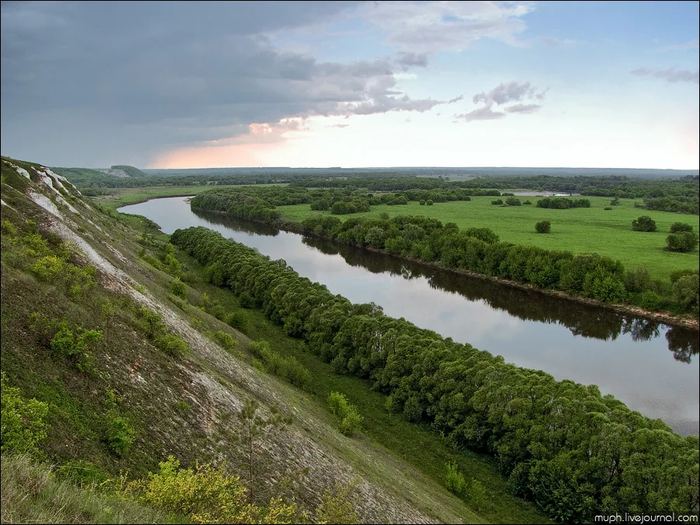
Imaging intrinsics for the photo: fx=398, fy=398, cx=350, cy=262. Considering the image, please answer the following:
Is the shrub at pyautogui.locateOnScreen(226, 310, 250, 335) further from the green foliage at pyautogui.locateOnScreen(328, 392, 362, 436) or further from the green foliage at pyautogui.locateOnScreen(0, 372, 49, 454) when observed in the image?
the green foliage at pyautogui.locateOnScreen(0, 372, 49, 454)

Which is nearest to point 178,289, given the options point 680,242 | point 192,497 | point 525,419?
point 192,497

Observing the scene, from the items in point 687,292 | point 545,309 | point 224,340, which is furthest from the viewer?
point 545,309

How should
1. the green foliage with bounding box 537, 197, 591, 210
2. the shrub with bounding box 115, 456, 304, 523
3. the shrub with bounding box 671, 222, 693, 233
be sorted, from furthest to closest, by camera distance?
1. the green foliage with bounding box 537, 197, 591, 210
2. the shrub with bounding box 671, 222, 693, 233
3. the shrub with bounding box 115, 456, 304, 523

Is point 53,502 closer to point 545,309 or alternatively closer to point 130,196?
point 545,309

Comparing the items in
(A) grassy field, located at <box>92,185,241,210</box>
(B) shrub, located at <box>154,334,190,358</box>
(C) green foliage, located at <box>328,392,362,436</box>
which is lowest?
(C) green foliage, located at <box>328,392,362,436</box>

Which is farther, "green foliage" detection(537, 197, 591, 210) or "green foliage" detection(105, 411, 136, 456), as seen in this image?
"green foliage" detection(537, 197, 591, 210)

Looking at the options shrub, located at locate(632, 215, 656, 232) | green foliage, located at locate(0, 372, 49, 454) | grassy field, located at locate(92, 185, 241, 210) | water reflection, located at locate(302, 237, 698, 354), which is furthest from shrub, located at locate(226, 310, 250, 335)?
grassy field, located at locate(92, 185, 241, 210)

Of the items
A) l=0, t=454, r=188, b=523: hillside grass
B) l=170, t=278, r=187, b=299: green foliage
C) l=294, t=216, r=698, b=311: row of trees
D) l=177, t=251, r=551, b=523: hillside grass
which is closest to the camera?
l=0, t=454, r=188, b=523: hillside grass
